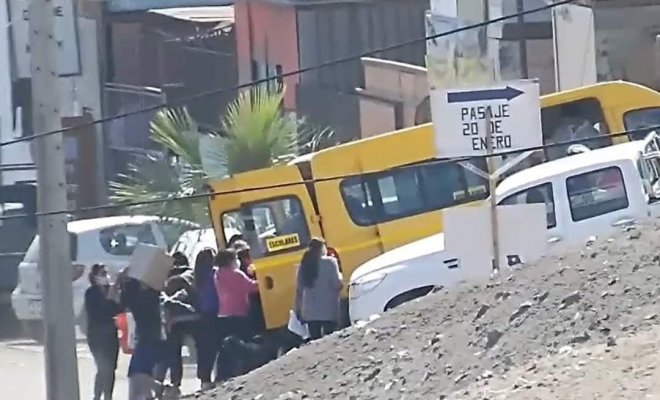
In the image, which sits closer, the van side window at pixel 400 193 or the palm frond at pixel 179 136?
the van side window at pixel 400 193

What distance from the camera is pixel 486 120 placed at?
1227 cm

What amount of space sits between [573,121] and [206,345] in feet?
15.1

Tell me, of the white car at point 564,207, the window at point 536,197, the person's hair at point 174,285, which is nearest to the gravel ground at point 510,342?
the white car at point 564,207

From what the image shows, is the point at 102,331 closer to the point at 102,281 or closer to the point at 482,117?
the point at 102,281

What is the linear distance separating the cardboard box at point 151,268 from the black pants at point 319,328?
140 cm

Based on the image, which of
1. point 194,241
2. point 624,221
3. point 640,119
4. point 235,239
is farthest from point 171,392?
point 640,119

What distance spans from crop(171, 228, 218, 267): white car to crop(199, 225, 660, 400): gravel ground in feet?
25.1

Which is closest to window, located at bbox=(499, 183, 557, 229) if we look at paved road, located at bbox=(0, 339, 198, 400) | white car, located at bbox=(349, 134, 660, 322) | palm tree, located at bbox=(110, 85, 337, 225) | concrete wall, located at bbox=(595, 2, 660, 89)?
white car, located at bbox=(349, 134, 660, 322)

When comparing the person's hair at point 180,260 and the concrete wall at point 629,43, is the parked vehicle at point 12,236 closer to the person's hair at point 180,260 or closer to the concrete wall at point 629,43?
the person's hair at point 180,260

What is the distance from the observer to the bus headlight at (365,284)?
1529cm

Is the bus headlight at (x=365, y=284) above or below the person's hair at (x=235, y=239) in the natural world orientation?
below

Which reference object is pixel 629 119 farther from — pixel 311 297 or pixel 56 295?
pixel 56 295

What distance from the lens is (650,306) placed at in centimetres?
955

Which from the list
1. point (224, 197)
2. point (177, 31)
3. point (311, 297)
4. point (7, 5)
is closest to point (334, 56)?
point (177, 31)
